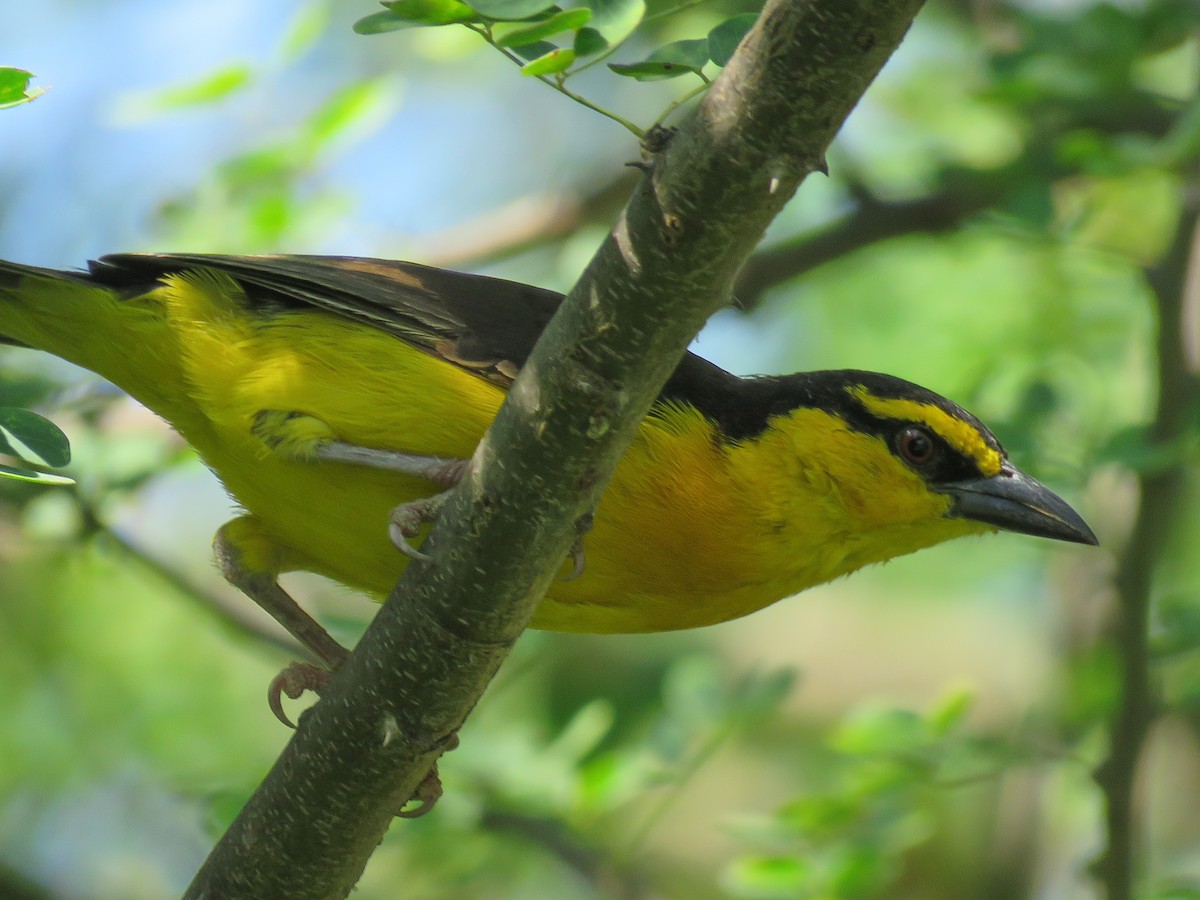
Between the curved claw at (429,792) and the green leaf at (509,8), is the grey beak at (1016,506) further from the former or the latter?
the green leaf at (509,8)

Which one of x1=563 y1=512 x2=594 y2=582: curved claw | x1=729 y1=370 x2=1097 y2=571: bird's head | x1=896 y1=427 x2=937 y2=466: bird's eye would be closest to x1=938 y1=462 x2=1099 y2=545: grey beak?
x1=729 y1=370 x2=1097 y2=571: bird's head

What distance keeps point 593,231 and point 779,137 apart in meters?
5.20

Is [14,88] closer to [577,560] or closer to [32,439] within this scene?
[32,439]

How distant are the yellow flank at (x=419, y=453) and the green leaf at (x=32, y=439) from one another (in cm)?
118

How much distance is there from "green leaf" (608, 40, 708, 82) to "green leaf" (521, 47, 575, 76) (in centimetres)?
15

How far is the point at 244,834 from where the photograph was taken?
12.7 ft

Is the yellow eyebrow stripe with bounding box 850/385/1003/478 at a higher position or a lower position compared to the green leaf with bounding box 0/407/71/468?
higher

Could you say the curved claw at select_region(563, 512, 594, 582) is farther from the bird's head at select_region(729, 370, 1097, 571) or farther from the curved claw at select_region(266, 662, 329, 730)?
the curved claw at select_region(266, 662, 329, 730)

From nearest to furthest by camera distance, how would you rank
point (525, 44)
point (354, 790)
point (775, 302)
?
point (525, 44), point (354, 790), point (775, 302)

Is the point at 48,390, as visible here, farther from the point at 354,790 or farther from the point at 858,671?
the point at 858,671

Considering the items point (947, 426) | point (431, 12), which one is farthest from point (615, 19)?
point (947, 426)

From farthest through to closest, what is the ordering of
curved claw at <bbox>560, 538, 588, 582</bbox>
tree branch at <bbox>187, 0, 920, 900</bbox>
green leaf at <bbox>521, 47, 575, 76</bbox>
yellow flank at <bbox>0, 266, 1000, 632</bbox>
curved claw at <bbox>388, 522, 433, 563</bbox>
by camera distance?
yellow flank at <bbox>0, 266, 1000, 632</bbox>, curved claw at <bbox>560, 538, 588, 582</bbox>, curved claw at <bbox>388, 522, 433, 563</bbox>, green leaf at <bbox>521, 47, 575, 76</bbox>, tree branch at <bbox>187, 0, 920, 900</bbox>

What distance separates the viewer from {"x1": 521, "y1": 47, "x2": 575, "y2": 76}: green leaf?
3.02 meters

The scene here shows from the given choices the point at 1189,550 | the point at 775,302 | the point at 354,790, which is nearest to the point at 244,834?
the point at 354,790
